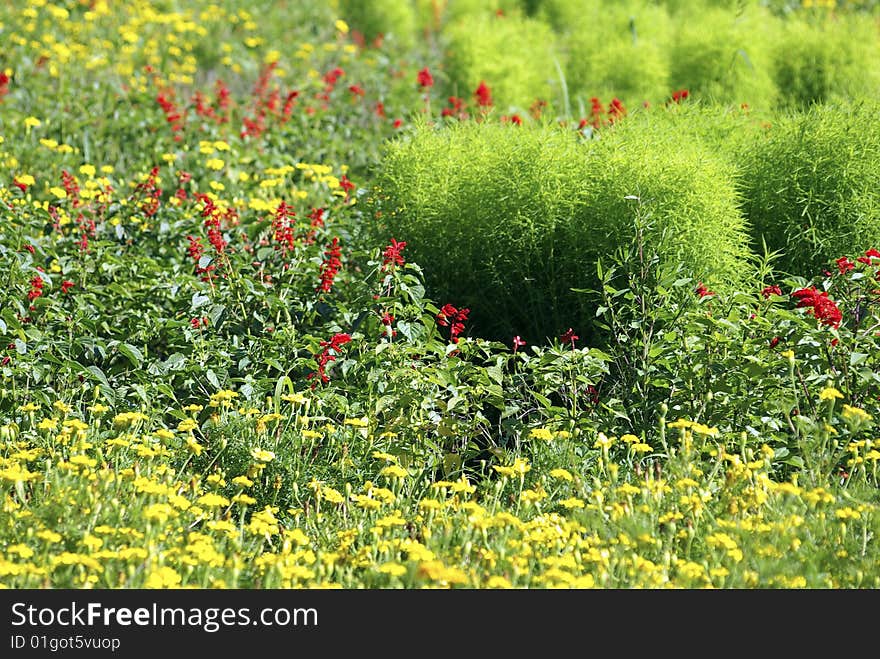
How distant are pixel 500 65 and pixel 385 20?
123 inches

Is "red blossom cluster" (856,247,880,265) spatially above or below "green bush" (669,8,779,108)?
below

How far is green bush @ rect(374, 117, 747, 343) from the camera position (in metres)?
3.85

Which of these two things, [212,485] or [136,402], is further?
[136,402]

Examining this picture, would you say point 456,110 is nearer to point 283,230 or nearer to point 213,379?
point 283,230

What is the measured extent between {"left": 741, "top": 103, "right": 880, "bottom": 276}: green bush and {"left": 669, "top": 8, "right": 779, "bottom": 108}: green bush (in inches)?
79.3

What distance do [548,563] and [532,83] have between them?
510cm

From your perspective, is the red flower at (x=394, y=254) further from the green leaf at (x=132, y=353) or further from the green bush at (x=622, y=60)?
the green bush at (x=622, y=60)

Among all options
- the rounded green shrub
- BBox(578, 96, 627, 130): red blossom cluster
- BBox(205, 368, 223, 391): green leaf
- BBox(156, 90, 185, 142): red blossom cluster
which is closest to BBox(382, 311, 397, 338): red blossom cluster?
BBox(205, 368, 223, 391): green leaf

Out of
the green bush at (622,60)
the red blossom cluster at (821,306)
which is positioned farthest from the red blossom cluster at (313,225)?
the green bush at (622,60)

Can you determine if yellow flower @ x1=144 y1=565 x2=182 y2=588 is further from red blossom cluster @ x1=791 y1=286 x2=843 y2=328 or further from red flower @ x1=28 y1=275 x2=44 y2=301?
red blossom cluster @ x1=791 y1=286 x2=843 y2=328

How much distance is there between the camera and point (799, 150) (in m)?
4.19
